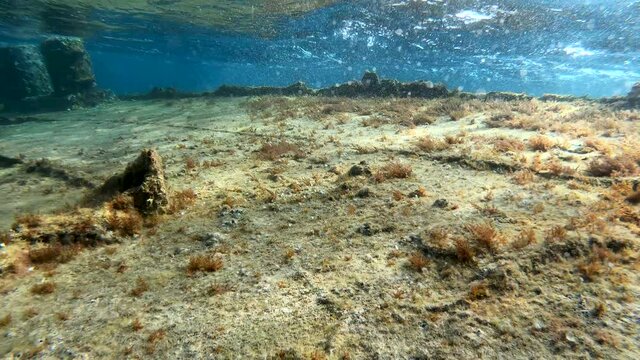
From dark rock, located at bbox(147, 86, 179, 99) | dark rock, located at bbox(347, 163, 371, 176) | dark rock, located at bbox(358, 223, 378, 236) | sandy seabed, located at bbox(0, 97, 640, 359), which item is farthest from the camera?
dark rock, located at bbox(147, 86, 179, 99)

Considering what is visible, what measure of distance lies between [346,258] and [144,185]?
405 centimetres

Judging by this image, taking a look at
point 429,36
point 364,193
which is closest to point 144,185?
point 364,193

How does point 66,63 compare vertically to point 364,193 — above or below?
below

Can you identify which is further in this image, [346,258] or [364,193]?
[364,193]

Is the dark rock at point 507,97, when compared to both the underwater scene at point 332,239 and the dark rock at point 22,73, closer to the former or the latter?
the underwater scene at point 332,239

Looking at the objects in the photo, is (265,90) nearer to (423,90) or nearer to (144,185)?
(423,90)

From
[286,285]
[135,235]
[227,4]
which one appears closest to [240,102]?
[227,4]

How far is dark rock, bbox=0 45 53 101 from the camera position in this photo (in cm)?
2559

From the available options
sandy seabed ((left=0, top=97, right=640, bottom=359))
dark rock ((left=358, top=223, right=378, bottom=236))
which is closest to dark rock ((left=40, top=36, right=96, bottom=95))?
sandy seabed ((left=0, top=97, right=640, bottom=359))

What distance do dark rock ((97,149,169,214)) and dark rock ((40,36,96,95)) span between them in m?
25.9

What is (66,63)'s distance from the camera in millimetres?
26281

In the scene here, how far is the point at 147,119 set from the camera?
58.9ft

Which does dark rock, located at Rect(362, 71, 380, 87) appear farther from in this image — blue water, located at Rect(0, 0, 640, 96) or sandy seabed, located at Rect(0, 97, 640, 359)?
sandy seabed, located at Rect(0, 97, 640, 359)

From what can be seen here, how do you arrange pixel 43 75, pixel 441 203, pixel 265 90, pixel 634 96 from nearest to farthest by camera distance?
pixel 441 203
pixel 634 96
pixel 265 90
pixel 43 75
